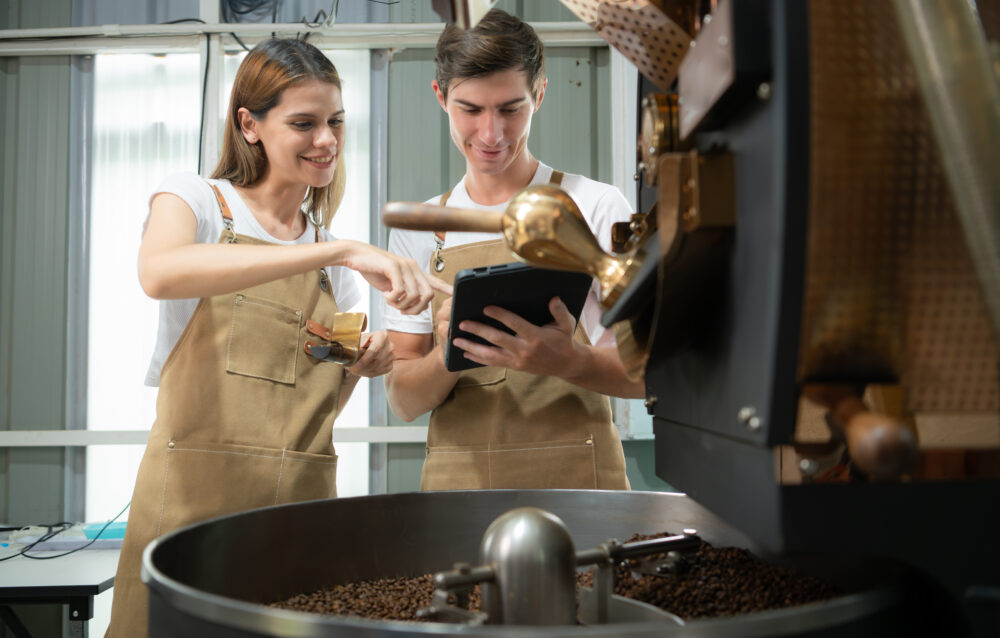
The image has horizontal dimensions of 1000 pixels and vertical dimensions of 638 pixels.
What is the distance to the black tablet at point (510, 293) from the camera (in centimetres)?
100

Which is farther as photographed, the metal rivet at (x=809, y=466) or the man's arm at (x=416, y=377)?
the man's arm at (x=416, y=377)

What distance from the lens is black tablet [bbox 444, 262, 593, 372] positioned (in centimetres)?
100

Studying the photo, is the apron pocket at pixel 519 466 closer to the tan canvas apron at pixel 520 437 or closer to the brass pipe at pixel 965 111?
the tan canvas apron at pixel 520 437

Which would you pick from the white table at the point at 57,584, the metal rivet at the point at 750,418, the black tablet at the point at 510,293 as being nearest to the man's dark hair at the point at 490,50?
the black tablet at the point at 510,293

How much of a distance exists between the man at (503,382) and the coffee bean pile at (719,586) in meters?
0.51

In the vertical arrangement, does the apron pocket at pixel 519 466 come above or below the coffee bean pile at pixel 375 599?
above

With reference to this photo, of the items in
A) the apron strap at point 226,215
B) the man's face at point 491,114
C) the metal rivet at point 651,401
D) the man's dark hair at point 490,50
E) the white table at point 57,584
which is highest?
the man's dark hair at point 490,50

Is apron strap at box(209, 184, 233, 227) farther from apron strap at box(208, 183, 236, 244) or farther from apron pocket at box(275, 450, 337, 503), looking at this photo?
apron pocket at box(275, 450, 337, 503)

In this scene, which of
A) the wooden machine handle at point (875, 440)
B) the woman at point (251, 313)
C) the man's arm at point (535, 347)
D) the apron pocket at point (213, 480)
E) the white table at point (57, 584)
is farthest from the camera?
the white table at point (57, 584)

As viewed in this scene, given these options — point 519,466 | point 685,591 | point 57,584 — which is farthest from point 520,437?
point 57,584

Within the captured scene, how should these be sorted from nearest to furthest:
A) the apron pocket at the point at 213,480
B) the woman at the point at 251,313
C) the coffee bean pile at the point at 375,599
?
the coffee bean pile at the point at 375,599 < the woman at the point at 251,313 < the apron pocket at the point at 213,480

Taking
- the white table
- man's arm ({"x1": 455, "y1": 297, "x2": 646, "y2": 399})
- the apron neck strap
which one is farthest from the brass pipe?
the white table

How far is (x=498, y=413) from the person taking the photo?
1.43 metres

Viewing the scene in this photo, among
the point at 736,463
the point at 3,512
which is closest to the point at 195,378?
the point at 736,463
